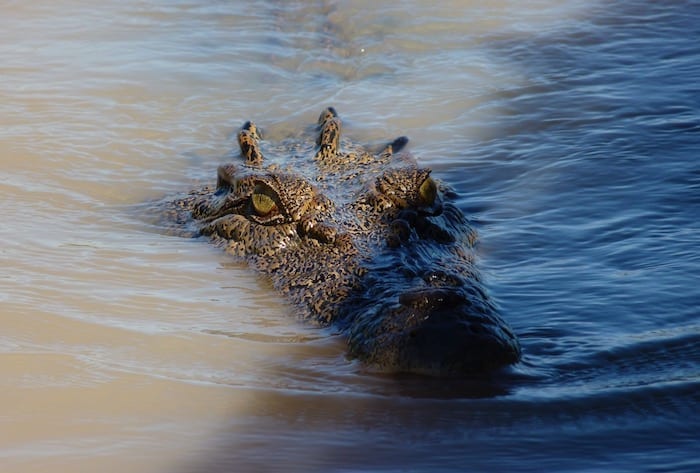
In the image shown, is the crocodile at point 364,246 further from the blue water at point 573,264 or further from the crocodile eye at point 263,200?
the blue water at point 573,264

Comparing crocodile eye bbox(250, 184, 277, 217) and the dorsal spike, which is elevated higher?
the dorsal spike

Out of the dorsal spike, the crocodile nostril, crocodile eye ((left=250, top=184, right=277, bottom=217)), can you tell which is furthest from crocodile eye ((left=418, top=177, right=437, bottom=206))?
the dorsal spike

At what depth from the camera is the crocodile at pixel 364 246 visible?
3.91 metres

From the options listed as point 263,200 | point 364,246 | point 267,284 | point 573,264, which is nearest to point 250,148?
point 263,200

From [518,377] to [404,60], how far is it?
21.1 feet

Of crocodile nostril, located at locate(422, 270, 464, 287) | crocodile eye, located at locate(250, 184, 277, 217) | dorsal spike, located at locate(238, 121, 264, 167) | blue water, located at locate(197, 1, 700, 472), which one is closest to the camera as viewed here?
blue water, located at locate(197, 1, 700, 472)

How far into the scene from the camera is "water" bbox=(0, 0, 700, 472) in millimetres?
3549

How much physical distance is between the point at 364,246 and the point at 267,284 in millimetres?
556

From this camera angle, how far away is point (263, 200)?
5555mm

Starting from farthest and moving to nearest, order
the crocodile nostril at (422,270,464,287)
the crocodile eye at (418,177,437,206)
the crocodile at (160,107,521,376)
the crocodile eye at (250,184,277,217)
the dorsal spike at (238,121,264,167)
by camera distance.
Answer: the dorsal spike at (238,121,264,167) → the crocodile eye at (418,177,437,206) → the crocodile eye at (250,184,277,217) → the crocodile nostril at (422,270,464,287) → the crocodile at (160,107,521,376)

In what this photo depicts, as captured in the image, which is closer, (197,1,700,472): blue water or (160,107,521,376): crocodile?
(197,1,700,472): blue water

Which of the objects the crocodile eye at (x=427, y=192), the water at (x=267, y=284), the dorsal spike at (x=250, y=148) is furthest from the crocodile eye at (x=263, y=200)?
the dorsal spike at (x=250, y=148)

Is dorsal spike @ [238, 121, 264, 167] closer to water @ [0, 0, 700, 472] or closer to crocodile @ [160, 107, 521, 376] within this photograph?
crocodile @ [160, 107, 521, 376]

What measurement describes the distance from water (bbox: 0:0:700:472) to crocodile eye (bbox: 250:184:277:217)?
36cm
